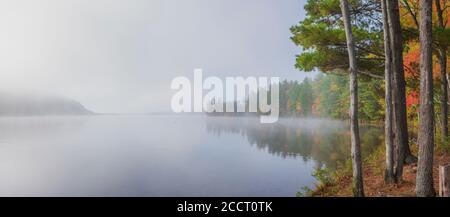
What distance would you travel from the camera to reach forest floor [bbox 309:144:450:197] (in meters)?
7.46

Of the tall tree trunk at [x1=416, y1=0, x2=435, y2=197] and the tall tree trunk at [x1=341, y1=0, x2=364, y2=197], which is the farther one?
the tall tree trunk at [x1=341, y1=0, x2=364, y2=197]

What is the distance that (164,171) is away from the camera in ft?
55.3

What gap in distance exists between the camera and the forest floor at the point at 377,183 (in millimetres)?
7460

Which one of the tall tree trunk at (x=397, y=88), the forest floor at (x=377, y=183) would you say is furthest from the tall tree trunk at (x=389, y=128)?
the forest floor at (x=377, y=183)

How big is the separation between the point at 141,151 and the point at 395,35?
20.5 meters

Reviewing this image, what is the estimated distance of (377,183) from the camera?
848 cm

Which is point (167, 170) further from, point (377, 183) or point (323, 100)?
point (323, 100)

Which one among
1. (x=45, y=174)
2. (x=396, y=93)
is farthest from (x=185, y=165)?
(x=396, y=93)

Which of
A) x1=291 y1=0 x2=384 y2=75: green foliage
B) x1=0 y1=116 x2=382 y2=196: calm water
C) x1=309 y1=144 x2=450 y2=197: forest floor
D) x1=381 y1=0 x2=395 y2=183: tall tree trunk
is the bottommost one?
x1=0 y1=116 x2=382 y2=196: calm water

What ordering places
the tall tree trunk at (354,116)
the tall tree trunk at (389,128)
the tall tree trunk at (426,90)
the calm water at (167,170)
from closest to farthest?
the tall tree trunk at (426,90)
the tall tree trunk at (354,116)
the tall tree trunk at (389,128)
the calm water at (167,170)

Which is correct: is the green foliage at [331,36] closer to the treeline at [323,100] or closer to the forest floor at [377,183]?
the forest floor at [377,183]

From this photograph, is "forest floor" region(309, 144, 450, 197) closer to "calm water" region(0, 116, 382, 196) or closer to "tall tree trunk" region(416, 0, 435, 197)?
"tall tree trunk" region(416, 0, 435, 197)

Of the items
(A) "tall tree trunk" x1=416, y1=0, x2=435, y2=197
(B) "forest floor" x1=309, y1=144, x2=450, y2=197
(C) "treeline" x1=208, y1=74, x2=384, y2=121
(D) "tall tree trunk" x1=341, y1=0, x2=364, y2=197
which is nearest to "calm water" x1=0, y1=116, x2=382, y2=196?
(B) "forest floor" x1=309, y1=144, x2=450, y2=197
